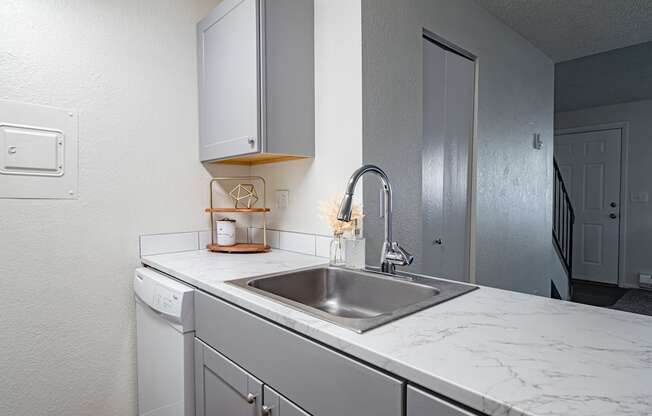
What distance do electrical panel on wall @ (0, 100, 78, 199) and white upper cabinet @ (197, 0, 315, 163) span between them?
0.58m

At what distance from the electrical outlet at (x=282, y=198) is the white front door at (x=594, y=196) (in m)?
4.90

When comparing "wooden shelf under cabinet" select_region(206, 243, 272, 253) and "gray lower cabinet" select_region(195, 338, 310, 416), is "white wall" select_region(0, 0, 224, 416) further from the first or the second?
"gray lower cabinet" select_region(195, 338, 310, 416)

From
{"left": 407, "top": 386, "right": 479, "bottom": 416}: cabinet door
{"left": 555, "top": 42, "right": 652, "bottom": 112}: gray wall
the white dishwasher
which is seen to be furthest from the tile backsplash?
{"left": 555, "top": 42, "right": 652, "bottom": 112}: gray wall

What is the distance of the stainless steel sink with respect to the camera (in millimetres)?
1077

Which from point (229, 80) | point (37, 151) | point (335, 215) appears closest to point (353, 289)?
point (335, 215)

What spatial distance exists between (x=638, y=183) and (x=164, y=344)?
221 inches

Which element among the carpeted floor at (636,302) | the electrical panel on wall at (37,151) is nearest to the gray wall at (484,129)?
the electrical panel on wall at (37,151)

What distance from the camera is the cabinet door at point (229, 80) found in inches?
57.2

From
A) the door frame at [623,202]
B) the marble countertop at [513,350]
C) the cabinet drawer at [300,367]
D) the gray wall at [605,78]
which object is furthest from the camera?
the door frame at [623,202]

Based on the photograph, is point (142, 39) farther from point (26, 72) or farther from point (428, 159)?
point (428, 159)

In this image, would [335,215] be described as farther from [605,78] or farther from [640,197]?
[640,197]

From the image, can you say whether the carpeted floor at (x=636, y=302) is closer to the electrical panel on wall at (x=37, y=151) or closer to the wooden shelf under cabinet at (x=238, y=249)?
the wooden shelf under cabinet at (x=238, y=249)

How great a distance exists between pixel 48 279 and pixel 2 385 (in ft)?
1.30

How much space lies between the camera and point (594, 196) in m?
4.92
